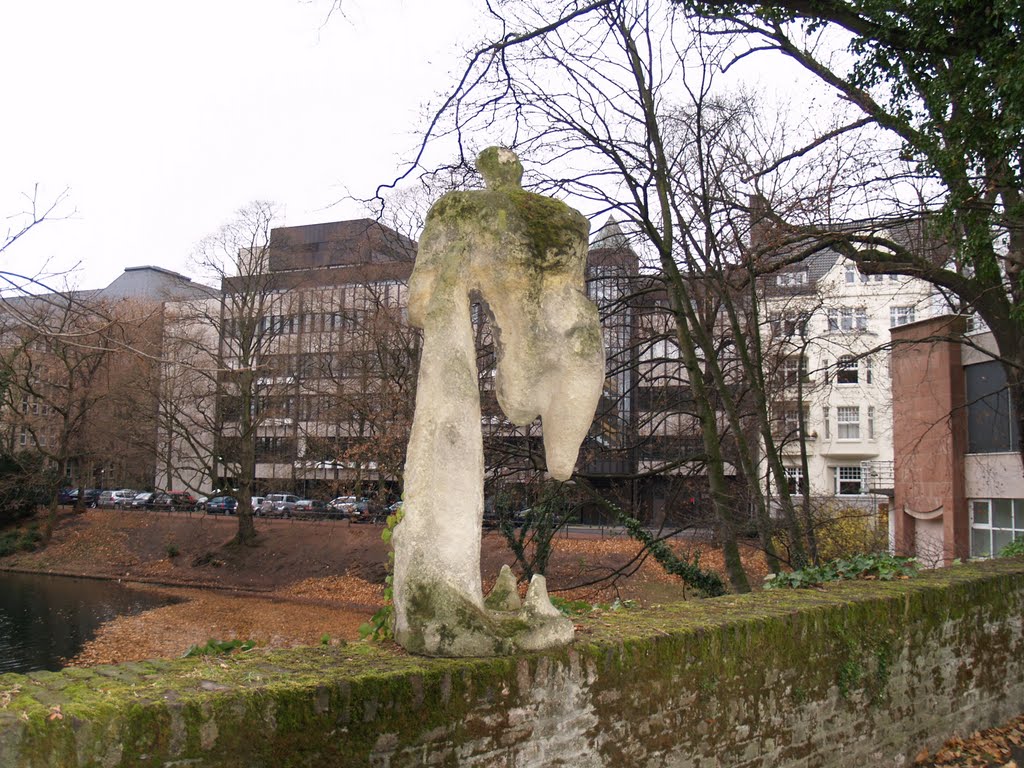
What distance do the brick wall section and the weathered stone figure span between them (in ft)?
57.8

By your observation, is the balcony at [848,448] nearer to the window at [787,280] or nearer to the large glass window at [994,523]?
the window at [787,280]

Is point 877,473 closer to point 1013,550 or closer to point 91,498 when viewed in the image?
point 1013,550

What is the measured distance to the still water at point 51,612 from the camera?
706 inches

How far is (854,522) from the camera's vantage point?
765 inches

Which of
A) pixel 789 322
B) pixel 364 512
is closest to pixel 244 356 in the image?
pixel 364 512

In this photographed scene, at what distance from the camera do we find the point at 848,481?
40.0 metres

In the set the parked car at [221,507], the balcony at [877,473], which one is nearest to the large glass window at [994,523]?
the balcony at [877,473]

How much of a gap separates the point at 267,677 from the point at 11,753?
1005 millimetres

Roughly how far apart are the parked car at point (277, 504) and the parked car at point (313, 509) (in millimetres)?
1132

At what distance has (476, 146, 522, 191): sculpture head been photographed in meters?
4.41

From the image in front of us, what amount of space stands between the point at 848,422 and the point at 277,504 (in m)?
26.3

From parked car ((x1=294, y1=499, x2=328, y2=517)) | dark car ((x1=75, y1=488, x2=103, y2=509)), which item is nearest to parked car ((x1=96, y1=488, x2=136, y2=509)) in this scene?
dark car ((x1=75, y1=488, x2=103, y2=509))

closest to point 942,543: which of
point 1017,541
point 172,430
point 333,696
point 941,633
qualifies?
point 1017,541

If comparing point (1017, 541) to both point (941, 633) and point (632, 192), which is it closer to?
point (941, 633)
